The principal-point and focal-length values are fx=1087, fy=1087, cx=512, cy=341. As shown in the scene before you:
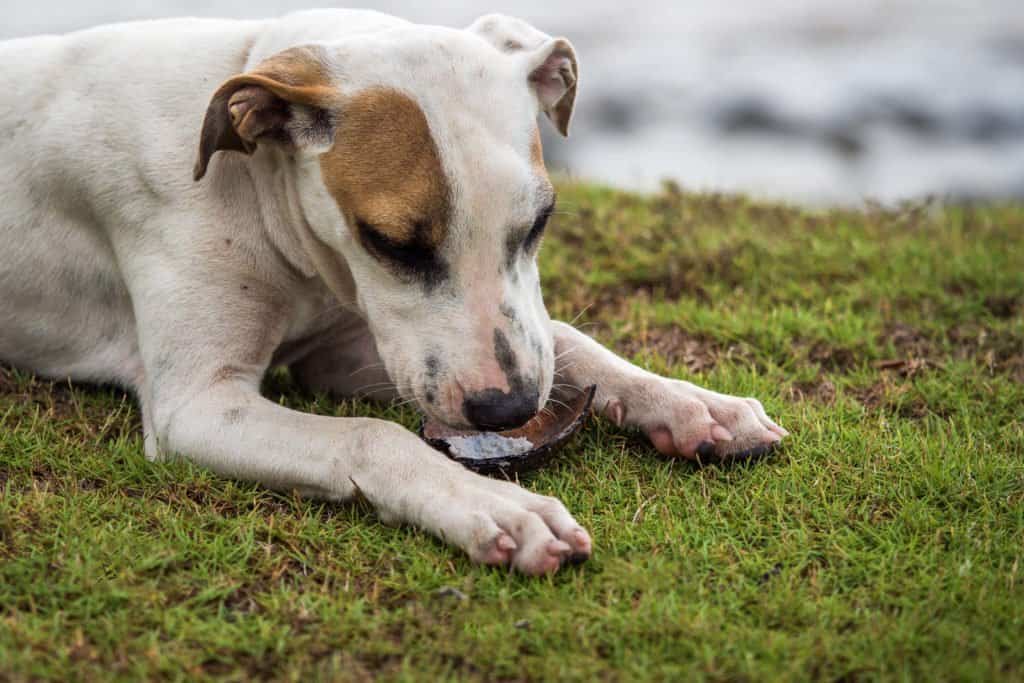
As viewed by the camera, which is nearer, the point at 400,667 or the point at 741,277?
the point at 400,667

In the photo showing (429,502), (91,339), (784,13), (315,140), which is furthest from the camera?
(784,13)

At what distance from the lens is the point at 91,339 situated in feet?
14.3

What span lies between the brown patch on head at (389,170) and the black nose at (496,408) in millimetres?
490

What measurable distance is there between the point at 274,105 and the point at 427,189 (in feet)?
2.09

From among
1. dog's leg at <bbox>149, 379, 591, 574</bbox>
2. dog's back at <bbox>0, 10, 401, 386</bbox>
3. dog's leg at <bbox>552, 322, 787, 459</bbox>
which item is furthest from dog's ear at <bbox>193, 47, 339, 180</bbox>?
dog's leg at <bbox>552, 322, 787, 459</bbox>

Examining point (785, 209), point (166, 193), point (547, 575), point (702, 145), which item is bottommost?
point (702, 145)

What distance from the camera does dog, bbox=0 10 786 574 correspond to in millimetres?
3301

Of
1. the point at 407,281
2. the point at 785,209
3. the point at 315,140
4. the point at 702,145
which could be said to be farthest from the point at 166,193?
the point at 702,145

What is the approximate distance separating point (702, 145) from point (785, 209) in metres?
7.16

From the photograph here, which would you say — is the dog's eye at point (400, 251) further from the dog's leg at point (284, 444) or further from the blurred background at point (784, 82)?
the blurred background at point (784, 82)

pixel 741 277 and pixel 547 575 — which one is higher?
pixel 547 575

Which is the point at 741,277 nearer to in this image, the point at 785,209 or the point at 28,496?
the point at 785,209

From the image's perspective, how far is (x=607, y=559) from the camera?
318cm

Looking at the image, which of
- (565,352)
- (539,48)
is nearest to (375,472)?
(565,352)
